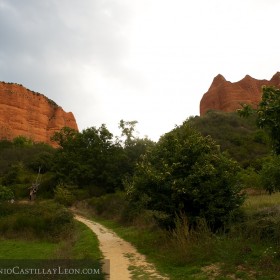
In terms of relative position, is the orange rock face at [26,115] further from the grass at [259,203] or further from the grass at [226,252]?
the grass at [226,252]

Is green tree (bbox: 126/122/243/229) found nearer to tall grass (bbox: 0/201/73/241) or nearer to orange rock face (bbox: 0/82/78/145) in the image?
tall grass (bbox: 0/201/73/241)

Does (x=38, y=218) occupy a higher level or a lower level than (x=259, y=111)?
lower

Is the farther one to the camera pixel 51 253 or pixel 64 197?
pixel 64 197

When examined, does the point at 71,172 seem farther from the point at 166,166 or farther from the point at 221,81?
the point at 221,81

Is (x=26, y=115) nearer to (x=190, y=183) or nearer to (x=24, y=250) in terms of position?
(x=24, y=250)

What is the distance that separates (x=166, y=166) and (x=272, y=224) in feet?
14.8

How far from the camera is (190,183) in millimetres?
13195

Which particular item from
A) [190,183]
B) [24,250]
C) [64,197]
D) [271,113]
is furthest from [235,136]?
[271,113]

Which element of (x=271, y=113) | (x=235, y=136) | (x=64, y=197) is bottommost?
(x=64, y=197)

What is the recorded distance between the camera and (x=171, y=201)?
1358 centimetres

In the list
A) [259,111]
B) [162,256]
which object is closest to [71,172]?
[162,256]

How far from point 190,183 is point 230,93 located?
7988 cm

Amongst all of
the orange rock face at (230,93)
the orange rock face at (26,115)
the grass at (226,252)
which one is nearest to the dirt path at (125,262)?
the grass at (226,252)

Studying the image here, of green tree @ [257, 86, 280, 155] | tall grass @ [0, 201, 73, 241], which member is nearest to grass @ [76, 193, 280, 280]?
green tree @ [257, 86, 280, 155]
